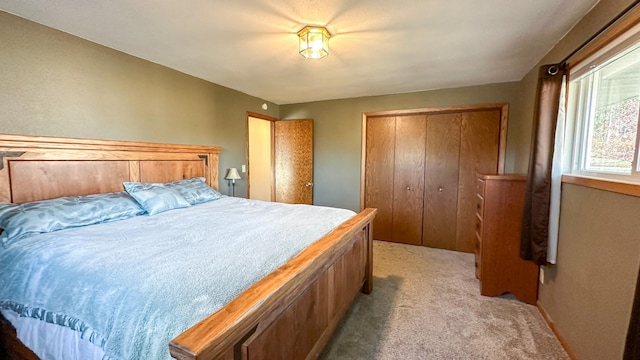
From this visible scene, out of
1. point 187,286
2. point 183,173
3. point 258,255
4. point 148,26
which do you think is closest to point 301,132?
point 183,173

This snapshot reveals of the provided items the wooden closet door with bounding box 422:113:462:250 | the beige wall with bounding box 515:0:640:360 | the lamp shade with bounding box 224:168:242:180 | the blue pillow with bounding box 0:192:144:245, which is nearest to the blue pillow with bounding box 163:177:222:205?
the blue pillow with bounding box 0:192:144:245

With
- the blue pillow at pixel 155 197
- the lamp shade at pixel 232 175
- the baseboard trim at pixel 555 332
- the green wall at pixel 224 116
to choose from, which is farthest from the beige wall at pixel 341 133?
the baseboard trim at pixel 555 332

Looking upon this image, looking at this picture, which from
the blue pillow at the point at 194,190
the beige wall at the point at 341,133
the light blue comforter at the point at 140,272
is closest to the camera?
the light blue comforter at the point at 140,272

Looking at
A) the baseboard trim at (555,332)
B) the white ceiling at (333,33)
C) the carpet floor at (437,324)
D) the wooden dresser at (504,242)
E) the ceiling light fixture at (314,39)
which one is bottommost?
the carpet floor at (437,324)

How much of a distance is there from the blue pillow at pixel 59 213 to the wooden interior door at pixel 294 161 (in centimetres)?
252

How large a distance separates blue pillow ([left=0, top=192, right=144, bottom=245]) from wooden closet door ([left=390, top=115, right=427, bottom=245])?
3.21 metres

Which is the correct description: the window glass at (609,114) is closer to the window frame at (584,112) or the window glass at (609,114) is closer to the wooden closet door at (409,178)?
the window frame at (584,112)

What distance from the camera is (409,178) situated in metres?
3.77

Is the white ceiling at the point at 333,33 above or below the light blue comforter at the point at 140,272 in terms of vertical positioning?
above

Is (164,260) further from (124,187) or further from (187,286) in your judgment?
(124,187)

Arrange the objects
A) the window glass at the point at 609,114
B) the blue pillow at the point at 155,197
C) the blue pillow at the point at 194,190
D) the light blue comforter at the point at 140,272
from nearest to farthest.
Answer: the light blue comforter at the point at 140,272 → the window glass at the point at 609,114 → the blue pillow at the point at 155,197 → the blue pillow at the point at 194,190

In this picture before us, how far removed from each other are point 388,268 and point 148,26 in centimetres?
322

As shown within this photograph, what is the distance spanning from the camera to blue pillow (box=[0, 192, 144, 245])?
4.99 ft

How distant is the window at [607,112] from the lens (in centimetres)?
133
